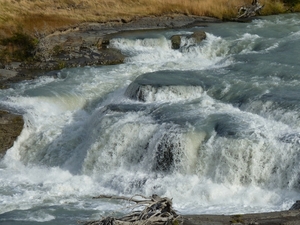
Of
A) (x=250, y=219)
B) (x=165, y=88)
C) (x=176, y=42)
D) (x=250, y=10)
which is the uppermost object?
(x=250, y=10)

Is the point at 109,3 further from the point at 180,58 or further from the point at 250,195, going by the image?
the point at 250,195

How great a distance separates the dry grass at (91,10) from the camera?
1237 inches

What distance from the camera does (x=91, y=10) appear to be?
33.9 m

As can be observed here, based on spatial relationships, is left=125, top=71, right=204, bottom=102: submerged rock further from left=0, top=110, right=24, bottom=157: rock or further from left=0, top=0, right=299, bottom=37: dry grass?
left=0, top=0, right=299, bottom=37: dry grass

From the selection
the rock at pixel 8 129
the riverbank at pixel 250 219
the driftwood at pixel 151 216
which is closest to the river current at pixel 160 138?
the rock at pixel 8 129

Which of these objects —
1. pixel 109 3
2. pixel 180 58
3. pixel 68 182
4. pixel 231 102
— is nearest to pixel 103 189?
pixel 68 182

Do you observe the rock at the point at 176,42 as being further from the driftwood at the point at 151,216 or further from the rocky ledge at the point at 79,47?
the driftwood at the point at 151,216

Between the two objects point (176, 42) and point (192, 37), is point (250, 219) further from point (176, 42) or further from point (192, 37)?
point (192, 37)

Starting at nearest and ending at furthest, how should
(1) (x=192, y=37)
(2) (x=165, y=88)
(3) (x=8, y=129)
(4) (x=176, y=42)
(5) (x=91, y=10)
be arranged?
1. (3) (x=8, y=129)
2. (2) (x=165, y=88)
3. (4) (x=176, y=42)
4. (1) (x=192, y=37)
5. (5) (x=91, y=10)

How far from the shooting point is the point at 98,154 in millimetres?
18984

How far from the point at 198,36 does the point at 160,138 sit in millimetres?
11952

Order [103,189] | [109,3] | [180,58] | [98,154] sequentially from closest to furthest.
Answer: [103,189], [98,154], [180,58], [109,3]

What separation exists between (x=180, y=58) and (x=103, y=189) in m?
11.2

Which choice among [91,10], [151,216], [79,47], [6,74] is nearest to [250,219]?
[151,216]
